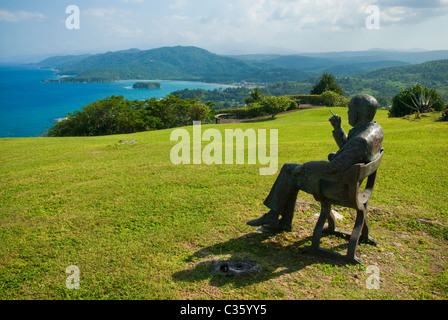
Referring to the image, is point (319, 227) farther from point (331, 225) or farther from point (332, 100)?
point (332, 100)

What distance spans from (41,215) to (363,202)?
22.6ft

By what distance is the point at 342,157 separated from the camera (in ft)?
13.6

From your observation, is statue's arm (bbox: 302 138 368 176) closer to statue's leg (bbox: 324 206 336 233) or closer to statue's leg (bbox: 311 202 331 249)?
statue's leg (bbox: 311 202 331 249)

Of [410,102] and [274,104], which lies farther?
[274,104]

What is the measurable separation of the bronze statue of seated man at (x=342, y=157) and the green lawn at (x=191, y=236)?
3.09 ft

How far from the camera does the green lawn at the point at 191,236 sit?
416 centimetres

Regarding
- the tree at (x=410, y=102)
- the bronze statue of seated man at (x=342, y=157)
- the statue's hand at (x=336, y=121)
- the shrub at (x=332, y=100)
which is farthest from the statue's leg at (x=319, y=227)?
the shrub at (x=332, y=100)

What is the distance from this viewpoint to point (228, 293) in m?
3.97

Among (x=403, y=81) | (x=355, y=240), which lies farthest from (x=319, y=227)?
(x=403, y=81)

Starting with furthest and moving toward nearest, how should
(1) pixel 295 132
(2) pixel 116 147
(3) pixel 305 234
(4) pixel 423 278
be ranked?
(1) pixel 295 132, (2) pixel 116 147, (3) pixel 305 234, (4) pixel 423 278

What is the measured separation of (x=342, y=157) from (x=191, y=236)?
3.12 m
